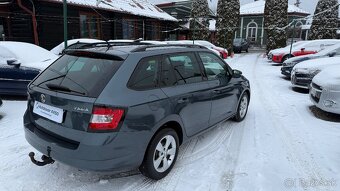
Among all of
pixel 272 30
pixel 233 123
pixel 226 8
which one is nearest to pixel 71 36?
pixel 233 123

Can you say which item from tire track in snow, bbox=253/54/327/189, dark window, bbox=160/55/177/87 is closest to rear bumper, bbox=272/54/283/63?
tire track in snow, bbox=253/54/327/189

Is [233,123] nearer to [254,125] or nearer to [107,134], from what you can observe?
[254,125]

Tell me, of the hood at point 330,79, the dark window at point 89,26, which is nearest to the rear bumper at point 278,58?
the hood at point 330,79

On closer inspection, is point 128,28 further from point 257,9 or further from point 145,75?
point 257,9

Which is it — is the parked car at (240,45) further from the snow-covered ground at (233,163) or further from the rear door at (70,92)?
the rear door at (70,92)

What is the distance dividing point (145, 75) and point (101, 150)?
3.00 feet

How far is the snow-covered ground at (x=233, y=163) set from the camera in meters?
3.13

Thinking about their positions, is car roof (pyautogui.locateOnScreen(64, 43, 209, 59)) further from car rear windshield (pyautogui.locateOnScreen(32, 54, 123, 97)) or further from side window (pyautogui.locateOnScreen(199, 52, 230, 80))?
side window (pyautogui.locateOnScreen(199, 52, 230, 80))

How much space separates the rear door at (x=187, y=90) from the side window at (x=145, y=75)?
4.5 inches

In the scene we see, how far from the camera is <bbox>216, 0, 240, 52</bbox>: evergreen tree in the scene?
24797 mm

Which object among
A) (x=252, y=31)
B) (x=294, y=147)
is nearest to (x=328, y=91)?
(x=294, y=147)

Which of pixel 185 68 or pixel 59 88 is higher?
pixel 185 68

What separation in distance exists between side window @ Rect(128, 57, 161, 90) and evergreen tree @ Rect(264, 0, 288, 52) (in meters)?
23.0

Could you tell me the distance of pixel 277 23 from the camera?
23781 mm
